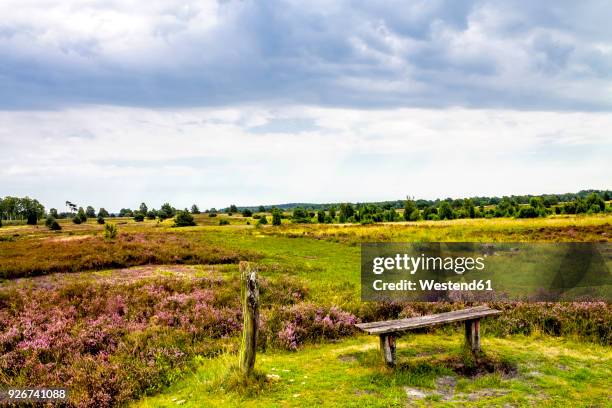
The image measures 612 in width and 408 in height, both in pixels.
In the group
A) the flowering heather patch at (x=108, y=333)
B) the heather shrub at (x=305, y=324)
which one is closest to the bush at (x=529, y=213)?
the flowering heather patch at (x=108, y=333)

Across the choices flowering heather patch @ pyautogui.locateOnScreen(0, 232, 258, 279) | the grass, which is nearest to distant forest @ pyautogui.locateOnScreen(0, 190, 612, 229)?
flowering heather patch @ pyautogui.locateOnScreen(0, 232, 258, 279)

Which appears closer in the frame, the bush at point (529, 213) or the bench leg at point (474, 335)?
the bench leg at point (474, 335)

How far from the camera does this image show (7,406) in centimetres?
862

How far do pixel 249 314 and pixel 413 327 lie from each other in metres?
3.61

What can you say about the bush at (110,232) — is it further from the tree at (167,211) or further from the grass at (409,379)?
the tree at (167,211)

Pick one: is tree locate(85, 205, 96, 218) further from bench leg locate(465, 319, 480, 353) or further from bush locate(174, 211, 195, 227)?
bench leg locate(465, 319, 480, 353)

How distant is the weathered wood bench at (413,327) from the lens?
920 cm

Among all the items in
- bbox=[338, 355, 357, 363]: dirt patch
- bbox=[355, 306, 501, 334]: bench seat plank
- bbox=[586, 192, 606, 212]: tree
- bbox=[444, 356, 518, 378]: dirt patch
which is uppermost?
bbox=[586, 192, 606, 212]: tree

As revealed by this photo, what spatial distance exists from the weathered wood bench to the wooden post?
7.94 ft

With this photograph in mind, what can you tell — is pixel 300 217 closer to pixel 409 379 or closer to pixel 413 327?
pixel 413 327

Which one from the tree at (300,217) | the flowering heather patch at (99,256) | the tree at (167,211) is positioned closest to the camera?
the flowering heather patch at (99,256)

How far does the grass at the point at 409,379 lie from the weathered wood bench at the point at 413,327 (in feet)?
1.34

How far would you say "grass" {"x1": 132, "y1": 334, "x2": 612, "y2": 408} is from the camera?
796cm

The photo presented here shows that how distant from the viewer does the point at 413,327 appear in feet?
30.6
